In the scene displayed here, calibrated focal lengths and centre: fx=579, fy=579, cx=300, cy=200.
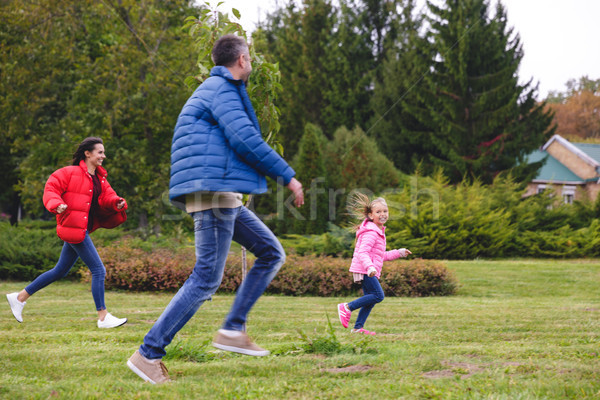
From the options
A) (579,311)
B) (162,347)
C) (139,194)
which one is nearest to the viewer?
(162,347)

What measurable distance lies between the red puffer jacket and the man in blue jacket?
256cm

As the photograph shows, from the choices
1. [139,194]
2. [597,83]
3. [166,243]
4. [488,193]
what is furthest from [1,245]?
[597,83]

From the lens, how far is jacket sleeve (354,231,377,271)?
19.8ft

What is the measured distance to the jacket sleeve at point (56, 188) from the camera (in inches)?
217

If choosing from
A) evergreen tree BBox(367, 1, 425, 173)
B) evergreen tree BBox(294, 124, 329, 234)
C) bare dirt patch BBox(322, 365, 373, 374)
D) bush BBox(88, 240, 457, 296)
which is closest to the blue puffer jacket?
bare dirt patch BBox(322, 365, 373, 374)

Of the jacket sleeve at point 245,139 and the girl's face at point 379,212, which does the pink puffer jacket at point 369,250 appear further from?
the jacket sleeve at point 245,139

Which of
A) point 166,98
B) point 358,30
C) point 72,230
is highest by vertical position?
point 358,30

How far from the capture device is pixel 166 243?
13.0 m

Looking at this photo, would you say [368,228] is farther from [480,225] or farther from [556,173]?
[556,173]

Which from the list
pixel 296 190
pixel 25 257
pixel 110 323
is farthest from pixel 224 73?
pixel 25 257

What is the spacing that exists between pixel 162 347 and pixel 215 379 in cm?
39

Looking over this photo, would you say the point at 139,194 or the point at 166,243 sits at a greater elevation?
the point at 139,194

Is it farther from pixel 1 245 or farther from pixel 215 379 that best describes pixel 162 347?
pixel 1 245

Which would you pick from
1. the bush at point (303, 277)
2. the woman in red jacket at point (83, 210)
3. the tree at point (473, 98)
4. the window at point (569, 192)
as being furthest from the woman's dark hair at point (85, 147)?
the window at point (569, 192)
